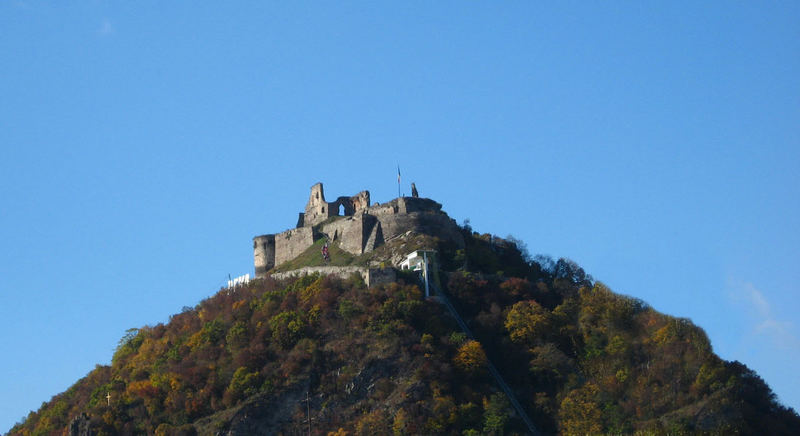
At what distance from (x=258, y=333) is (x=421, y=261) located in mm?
12663

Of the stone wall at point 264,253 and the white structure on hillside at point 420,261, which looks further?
the stone wall at point 264,253

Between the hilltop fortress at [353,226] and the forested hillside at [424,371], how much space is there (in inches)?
362

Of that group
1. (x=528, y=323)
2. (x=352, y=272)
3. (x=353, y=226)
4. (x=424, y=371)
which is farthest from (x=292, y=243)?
(x=424, y=371)

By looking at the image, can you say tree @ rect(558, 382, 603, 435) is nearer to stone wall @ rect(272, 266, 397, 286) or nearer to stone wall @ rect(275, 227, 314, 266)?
stone wall @ rect(272, 266, 397, 286)

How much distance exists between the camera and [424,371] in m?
86.1

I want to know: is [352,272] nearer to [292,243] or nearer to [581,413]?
[292,243]

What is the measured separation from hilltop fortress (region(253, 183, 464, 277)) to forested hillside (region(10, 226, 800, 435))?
362 inches

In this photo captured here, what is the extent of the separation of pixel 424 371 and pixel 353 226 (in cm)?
2507

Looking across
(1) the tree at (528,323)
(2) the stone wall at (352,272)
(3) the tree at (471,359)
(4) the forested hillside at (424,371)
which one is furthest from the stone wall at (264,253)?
(3) the tree at (471,359)

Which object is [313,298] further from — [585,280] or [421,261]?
[585,280]

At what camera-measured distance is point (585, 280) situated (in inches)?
4230

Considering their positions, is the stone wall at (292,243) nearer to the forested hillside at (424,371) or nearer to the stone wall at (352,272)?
the stone wall at (352,272)

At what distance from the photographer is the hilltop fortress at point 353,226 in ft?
351

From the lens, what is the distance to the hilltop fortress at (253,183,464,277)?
107125 millimetres
